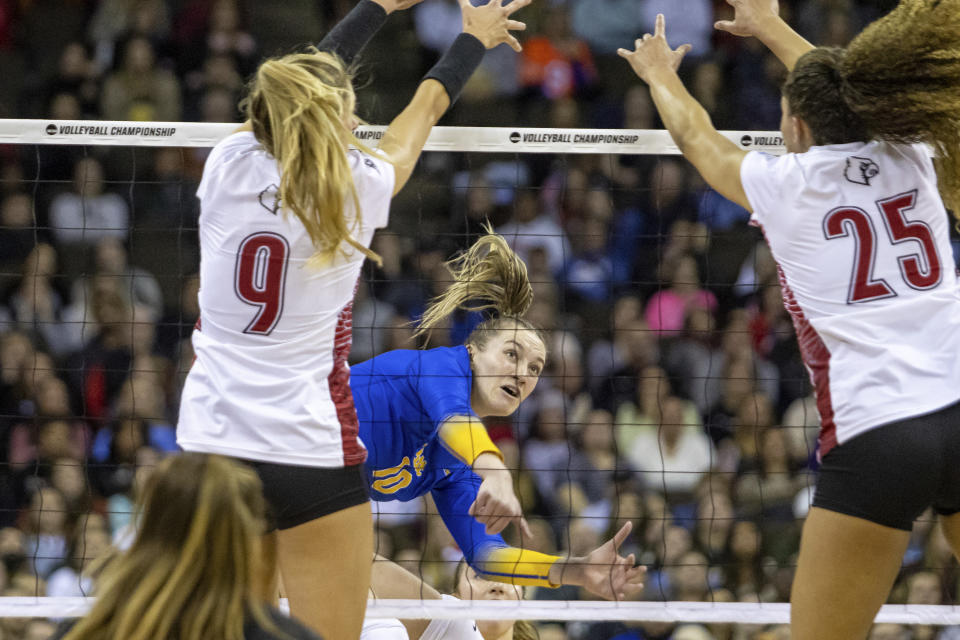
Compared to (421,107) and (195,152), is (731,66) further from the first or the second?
(421,107)

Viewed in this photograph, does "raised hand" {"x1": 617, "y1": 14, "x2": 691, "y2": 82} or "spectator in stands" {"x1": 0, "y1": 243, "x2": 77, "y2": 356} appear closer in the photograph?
"raised hand" {"x1": 617, "y1": 14, "x2": 691, "y2": 82}

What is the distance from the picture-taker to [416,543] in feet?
19.8

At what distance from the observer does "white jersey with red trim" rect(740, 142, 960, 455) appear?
2725 mm

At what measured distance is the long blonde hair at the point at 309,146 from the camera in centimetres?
273

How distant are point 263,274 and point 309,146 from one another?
35 centimetres

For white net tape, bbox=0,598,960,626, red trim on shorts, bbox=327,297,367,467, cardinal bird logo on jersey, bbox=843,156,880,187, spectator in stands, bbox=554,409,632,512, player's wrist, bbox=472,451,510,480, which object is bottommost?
white net tape, bbox=0,598,960,626

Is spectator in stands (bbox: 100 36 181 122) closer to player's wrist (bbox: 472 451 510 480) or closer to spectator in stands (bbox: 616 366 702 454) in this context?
spectator in stands (bbox: 616 366 702 454)

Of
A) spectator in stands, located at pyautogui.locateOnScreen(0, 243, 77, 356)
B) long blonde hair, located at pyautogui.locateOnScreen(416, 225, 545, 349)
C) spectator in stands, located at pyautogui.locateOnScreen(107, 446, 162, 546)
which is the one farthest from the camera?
spectator in stands, located at pyautogui.locateOnScreen(0, 243, 77, 356)

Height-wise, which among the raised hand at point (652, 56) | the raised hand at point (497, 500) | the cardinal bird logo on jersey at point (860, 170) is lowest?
the raised hand at point (497, 500)

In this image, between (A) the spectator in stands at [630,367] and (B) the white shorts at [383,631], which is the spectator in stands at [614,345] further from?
(B) the white shorts at [383,631]

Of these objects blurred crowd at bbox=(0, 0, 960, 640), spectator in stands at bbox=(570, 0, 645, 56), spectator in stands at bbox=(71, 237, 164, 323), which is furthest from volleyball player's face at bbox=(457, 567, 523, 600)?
spectator in stands at bbox=(570, 0, 645, 56)

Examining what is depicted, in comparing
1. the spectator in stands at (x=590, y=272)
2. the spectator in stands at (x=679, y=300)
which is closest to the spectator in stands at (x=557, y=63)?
the spectator in stands at (x=590, y=272)

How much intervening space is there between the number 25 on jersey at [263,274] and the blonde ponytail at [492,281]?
1.53m

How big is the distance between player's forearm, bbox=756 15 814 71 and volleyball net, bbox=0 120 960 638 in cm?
209
